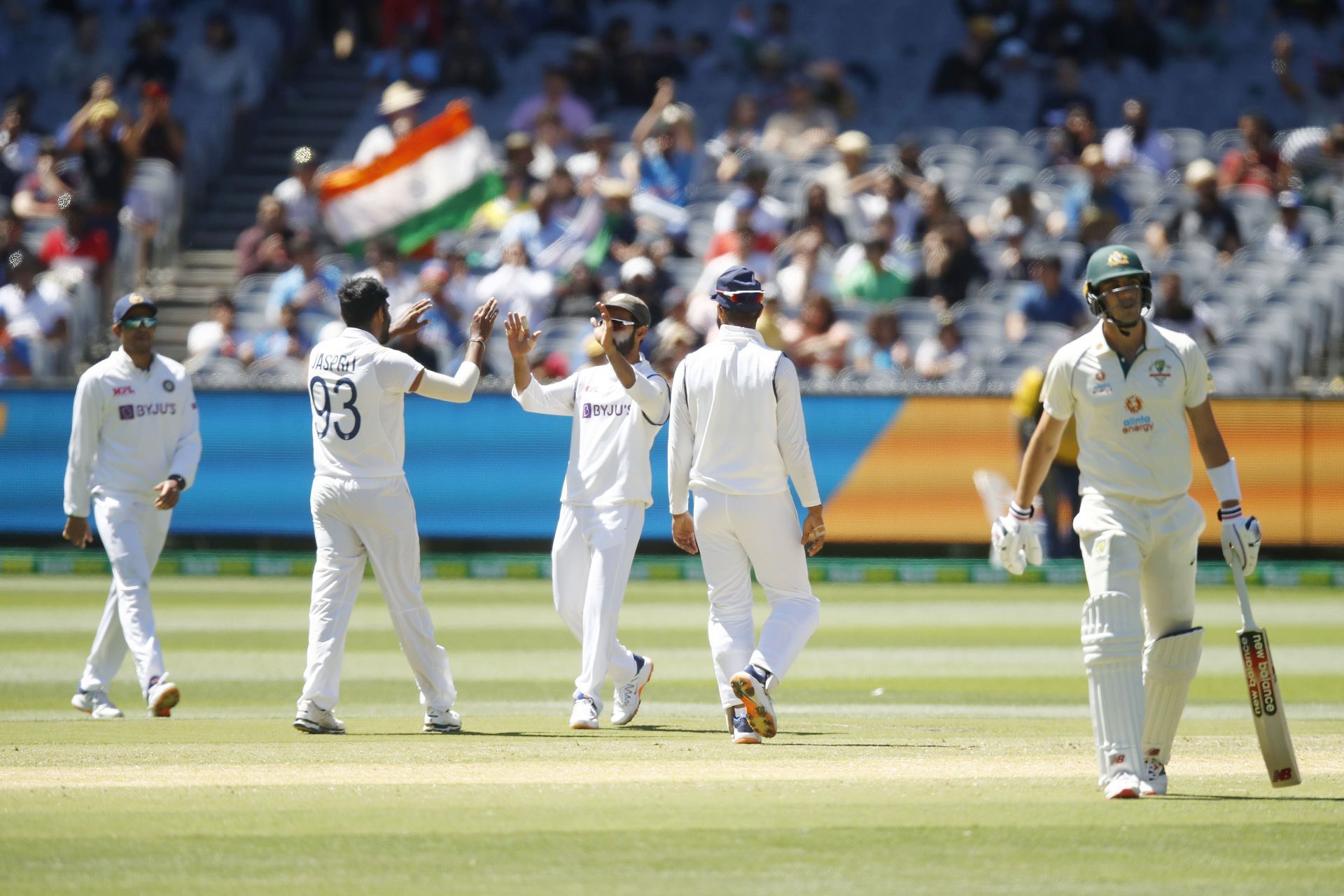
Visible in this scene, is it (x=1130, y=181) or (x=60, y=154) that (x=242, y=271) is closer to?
(x=60, y=154)

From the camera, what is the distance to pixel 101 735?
884 cm

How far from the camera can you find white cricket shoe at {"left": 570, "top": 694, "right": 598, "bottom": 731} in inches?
356

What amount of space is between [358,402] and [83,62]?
18476 mm

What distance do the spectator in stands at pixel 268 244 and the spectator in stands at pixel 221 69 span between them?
403cm

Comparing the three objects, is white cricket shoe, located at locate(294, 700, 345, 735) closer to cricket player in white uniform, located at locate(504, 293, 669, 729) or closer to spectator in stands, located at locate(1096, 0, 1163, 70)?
cricket player in white uniform, located at locate(504, 293, 669, 729)

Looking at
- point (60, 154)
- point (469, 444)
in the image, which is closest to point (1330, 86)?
point (469, 444)

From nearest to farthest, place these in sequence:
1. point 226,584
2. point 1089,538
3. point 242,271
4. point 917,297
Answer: point 1089,538
point 226,584
point 917,297
point 242,271

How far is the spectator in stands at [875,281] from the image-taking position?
19391 millimetres

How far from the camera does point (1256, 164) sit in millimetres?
20812

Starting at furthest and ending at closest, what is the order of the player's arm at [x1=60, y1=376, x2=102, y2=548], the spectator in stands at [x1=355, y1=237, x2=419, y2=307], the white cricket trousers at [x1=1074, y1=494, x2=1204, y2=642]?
the spectator in stands at [x1=355, y1=237, x2=419, y2=307]
the player's arm at [x1=60, y1=376, x2=102, y2=548]
the white cricket trousers at [x1=1074, y1=494, x2=1204, y2=642]

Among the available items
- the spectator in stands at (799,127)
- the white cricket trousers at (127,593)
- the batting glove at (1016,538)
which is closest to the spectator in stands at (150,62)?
the spectator in stands at (799,127)

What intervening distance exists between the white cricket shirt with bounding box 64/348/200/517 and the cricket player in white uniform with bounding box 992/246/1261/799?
5.10 metres

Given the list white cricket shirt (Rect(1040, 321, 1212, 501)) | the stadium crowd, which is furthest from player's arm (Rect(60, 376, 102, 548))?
the stadium crowd

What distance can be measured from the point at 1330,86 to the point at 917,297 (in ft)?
23.1
